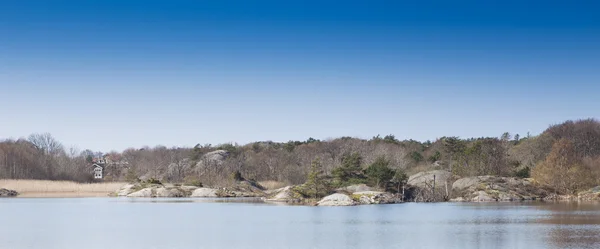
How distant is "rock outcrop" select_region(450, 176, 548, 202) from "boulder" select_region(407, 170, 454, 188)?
146 centimetres

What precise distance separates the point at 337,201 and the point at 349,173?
1037 centimetres

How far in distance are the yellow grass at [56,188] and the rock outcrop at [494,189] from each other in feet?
155

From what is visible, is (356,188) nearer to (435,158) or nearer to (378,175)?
(378,175)

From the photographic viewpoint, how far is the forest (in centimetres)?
7388

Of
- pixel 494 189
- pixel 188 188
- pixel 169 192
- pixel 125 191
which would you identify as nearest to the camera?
pixel 494 189

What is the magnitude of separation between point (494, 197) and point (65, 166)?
77413mm

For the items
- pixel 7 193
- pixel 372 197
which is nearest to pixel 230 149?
pixel 7 193

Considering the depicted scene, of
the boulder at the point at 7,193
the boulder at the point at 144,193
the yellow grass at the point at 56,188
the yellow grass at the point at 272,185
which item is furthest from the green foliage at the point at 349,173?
the boulder at the point at 7,193

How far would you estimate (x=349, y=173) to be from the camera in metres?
72.2

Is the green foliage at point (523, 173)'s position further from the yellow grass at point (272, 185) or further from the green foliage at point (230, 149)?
the green foliage at point (230, 149)

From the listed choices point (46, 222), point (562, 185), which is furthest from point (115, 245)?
point (562, 185)

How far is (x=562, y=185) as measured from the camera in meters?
74.4

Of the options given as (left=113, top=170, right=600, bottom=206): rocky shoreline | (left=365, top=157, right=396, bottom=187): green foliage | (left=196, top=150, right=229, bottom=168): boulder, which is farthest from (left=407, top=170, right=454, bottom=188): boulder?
(left=196, top=150, right=229, bottom=168): boulder

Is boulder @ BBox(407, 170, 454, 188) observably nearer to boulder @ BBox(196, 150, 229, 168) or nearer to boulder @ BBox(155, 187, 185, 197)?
boulder @ BBox(155, 187, 185, 197)
